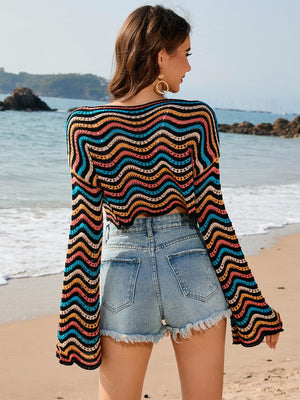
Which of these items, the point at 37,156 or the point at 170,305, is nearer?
the point at 170,305

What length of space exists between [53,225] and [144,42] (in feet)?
21.1

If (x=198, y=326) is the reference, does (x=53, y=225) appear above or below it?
below

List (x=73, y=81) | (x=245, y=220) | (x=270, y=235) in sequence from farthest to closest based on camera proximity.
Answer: (x=73, y=81)
(x=245, y=220)
(x=270, y=235)

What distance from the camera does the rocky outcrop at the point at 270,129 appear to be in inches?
1836

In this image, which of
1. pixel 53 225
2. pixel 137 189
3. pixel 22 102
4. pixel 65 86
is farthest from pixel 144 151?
pixel 65 86

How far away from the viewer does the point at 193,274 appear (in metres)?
1.75

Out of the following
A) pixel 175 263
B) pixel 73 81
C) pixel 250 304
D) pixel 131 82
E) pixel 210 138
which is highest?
pixel 131 82

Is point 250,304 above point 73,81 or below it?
above

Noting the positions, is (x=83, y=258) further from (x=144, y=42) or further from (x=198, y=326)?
(x=144, y=42)

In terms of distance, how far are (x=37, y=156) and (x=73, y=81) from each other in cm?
12016

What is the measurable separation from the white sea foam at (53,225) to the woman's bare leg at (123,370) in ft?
12.6

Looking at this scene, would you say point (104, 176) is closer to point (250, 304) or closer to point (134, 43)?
point (134, 43)

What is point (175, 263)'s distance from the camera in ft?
5.72

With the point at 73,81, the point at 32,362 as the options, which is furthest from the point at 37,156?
the point at 73,81
